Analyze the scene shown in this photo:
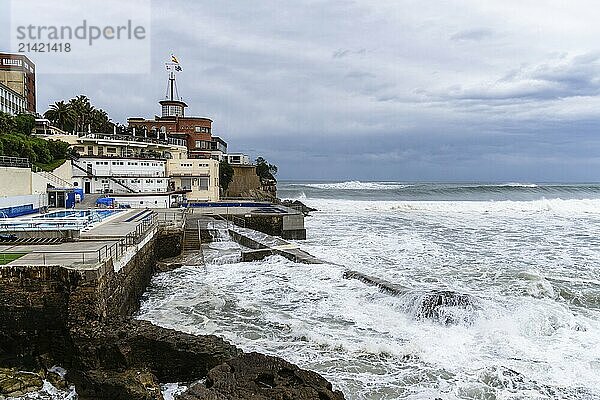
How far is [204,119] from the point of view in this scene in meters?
59.8

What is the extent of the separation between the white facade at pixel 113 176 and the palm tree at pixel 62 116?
20078 millimetres

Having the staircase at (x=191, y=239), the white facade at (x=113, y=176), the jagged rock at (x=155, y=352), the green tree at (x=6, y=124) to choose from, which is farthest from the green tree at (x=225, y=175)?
the jagged rock at (x=155, y=352)

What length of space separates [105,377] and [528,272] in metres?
16.8

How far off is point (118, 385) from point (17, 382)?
7.57 ft

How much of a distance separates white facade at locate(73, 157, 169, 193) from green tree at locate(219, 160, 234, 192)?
14.1 m

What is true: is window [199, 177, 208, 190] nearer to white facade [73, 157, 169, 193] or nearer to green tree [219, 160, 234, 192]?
white facade [73, 157, 169, 193]

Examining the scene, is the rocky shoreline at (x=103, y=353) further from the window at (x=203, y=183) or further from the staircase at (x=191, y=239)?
the window at (x=203, y=183)

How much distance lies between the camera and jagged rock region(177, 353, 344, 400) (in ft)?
25.9

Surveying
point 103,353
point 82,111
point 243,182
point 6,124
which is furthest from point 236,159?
point 103,353

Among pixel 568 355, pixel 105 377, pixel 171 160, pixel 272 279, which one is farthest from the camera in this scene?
pixel 171 160

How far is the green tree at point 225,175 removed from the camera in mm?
55906

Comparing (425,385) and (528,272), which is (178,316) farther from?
(528,272)

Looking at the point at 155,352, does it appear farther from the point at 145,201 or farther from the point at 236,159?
the point at 236,159

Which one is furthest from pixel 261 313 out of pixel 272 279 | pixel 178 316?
pixel 272 279
